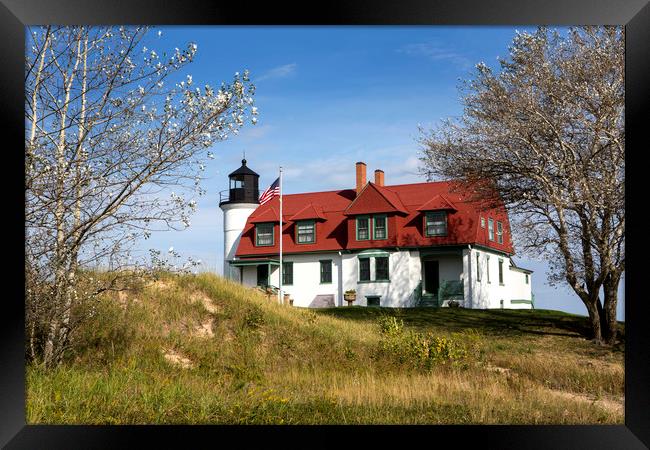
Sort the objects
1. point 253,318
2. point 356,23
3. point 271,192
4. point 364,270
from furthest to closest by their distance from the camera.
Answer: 1. point 364,270
2. point 271,192
3. point 253,318
4. point 356,23

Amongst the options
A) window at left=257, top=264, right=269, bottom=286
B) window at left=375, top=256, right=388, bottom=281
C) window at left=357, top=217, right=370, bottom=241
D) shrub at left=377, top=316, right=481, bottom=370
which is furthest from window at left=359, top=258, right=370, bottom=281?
shrub at left=377, top=316, right=481, bottom=370

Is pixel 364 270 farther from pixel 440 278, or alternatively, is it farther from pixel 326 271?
pixel 440 278

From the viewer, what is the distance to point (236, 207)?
2167 centimetres

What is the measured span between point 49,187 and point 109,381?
6.86 ft

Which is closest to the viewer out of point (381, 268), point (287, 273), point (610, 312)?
point (610, 312)

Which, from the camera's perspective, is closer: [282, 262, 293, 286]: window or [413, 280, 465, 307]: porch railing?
[413, 280, 465, 307]: porch railing

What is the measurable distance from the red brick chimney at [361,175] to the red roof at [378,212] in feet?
2.08

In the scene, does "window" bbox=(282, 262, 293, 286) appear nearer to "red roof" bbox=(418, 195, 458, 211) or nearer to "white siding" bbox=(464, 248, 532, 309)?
"red roof" bbox=(418, 195, 458, 211)

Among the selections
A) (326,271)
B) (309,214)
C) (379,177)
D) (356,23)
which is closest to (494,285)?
→ (379,177)

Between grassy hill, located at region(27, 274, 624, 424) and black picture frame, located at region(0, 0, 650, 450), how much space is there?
35.6 inches

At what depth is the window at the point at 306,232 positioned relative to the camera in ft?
69.8

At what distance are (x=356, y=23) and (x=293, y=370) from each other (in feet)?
19.4

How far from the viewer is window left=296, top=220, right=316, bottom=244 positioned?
837 inches

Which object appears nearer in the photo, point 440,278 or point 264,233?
point 440,278
